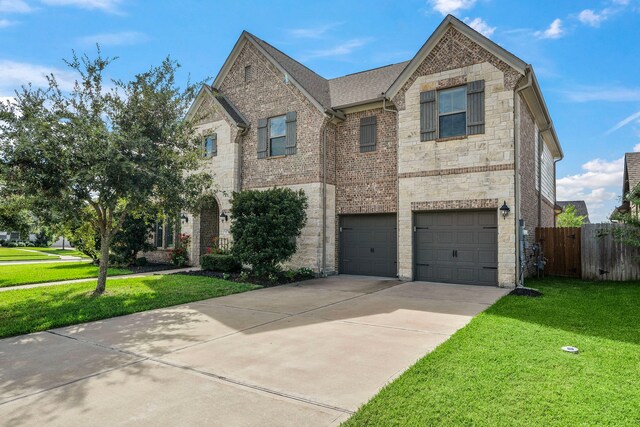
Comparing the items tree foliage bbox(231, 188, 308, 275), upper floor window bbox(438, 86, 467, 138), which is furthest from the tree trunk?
upper floor window bbox(438, 86, 467, 138)

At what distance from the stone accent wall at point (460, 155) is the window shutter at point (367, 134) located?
4.00 feet

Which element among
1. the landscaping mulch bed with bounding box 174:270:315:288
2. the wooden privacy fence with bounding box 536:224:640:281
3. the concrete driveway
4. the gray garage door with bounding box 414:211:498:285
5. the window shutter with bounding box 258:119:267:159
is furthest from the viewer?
the window shutter with bounding box 258:119:267:159

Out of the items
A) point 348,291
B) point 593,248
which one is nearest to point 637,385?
point 348,291

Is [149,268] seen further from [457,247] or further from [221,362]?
[221,362]

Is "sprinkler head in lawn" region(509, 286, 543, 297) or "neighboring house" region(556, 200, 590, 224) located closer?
"sprinkler head in lawn" region(509, 286, 543, 297)

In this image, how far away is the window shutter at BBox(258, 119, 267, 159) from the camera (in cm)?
1502

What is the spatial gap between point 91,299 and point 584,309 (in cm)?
1086

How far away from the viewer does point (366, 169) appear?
1349 cm

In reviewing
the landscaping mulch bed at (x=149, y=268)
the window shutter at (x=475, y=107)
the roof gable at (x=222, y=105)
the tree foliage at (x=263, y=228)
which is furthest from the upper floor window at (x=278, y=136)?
the landscaping mulch bed at (x=149, y=268)

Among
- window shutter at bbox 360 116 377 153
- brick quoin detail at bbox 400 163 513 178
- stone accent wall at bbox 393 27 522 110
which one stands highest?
stone accent wall at bbox 393 27 522 110

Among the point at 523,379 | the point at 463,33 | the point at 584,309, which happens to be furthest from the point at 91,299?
the point at 463,33

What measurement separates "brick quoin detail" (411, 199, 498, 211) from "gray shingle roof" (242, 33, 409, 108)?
4.15 m

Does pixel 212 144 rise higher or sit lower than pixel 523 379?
higher

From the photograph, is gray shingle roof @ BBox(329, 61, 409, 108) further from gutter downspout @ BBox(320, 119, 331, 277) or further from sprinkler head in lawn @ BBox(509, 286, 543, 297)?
sprinkler head in lawn @ BBox(509, 286, 543, 297)
